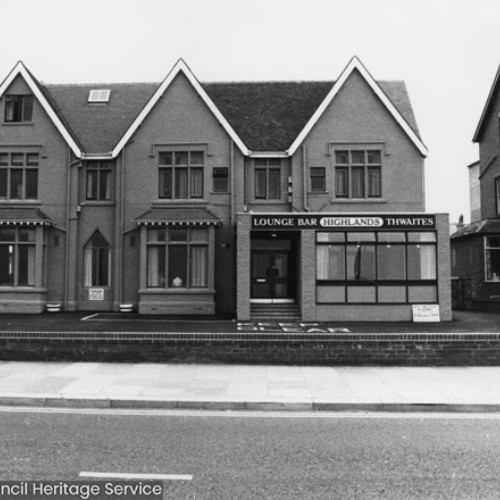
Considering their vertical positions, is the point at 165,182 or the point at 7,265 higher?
the point at 165,182

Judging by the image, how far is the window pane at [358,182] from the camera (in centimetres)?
2288

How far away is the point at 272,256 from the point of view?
22141mm

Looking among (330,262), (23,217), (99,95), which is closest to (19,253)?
(23,217)

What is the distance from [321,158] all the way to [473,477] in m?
18.6

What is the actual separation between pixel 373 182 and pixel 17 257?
16.0m

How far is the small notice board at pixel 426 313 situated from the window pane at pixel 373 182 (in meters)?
6.06

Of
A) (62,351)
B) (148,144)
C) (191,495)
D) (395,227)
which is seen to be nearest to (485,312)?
(395,227)

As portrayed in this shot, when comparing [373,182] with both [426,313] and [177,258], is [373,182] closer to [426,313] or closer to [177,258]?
[426,313]

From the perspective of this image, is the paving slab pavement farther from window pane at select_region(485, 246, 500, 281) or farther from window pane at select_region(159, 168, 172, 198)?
window pane at select_region(485, 246, 500, 281)

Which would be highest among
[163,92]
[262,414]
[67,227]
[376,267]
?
[163,92]

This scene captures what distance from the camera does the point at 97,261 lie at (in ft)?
76.5

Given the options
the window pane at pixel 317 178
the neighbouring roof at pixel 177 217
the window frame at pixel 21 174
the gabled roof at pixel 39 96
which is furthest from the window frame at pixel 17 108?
the window pane at pixel 317 178

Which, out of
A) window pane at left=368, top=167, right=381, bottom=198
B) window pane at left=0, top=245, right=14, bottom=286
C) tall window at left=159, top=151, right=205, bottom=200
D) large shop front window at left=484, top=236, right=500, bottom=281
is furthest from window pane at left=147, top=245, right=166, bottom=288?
large shop front window at left=484, top=236, right=500, bottom=281

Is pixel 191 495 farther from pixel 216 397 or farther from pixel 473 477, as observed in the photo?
pixel 216 397
